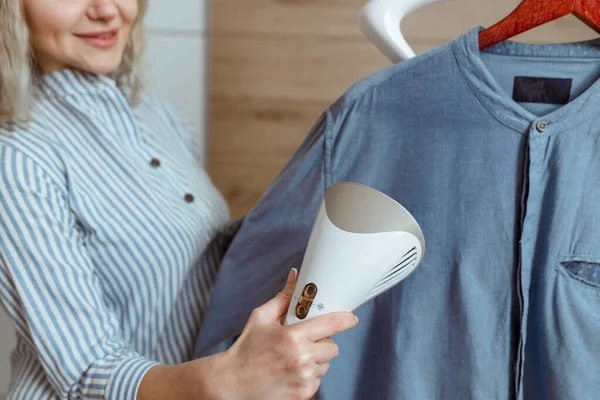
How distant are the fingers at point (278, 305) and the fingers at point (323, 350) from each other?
5cm

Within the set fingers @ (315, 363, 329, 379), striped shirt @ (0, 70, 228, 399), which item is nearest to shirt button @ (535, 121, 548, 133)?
fingers @ (315, 363, 329, 379)

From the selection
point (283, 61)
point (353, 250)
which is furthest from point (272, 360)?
point (283, 61)

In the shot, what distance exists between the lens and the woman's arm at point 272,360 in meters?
0.68

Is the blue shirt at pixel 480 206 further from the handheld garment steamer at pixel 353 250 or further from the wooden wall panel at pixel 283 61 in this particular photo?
the wooden wall panel at pixel 283 61

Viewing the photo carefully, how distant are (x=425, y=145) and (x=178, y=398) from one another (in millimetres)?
414

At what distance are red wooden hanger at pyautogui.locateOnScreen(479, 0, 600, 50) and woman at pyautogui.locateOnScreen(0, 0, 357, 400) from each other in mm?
364

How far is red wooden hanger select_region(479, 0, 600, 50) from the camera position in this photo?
0.74 m

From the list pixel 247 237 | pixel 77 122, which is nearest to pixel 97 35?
pixel 77 122

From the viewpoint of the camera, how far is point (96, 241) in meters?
0.92

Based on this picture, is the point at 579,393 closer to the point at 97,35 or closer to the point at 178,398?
the point at 178,398

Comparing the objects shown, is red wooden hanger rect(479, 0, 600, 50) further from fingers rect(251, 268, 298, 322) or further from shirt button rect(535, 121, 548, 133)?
fingers rect(251, 268, 298, 322)

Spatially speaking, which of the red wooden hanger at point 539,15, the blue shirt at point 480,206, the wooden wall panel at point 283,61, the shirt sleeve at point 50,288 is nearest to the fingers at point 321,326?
the blue shirt at point 480,206

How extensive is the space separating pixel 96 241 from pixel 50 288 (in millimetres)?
98

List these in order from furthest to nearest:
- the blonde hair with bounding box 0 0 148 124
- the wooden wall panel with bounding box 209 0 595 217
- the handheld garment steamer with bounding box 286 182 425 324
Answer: the wooden wall panel with bounding box 209 0 595 217
the blonde hair with bounding box 0 0 148 124
the handheld garment steamer with bounding box 286 182 425 324
